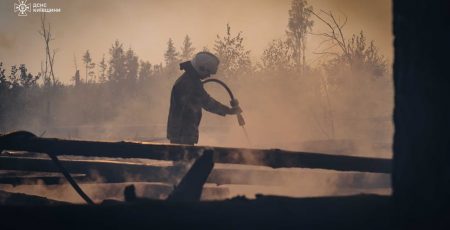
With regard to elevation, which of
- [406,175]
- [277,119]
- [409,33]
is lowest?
[277,119]

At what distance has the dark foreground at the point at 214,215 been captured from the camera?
173 centimetres

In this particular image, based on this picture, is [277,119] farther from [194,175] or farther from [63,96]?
[63,96]

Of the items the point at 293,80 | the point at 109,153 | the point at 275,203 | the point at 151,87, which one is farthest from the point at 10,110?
the point at 151,87

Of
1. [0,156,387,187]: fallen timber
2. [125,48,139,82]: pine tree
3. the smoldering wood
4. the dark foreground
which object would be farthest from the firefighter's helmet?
[125,48,139,82]: pine tree

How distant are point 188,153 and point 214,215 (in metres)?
2.11

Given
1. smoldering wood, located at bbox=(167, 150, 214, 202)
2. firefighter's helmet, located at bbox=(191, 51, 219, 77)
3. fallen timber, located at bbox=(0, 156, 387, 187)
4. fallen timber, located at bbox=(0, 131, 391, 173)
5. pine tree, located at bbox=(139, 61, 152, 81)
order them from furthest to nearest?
pine tree, located at bbox=(139, 61, 152, 81)
firefighter's helmet, located at bbox=(191, 51, 219, 77)
fallen timber, located at bbox=(0, 156, 387, 187)
fallen timber, located at bbox=(0, 131, 391, 173)
smoldering wood, located at bbox=(167, 150, 214, 202)

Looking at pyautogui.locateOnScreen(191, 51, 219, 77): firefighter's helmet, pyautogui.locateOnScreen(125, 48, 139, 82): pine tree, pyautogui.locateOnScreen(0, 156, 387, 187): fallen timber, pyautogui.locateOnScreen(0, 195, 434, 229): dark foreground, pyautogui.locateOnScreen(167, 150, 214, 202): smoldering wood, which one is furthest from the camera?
pyautogui.locateOnScreen(125, 48, 139, 82): pine tree

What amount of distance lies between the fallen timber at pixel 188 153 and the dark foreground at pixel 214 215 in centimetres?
185

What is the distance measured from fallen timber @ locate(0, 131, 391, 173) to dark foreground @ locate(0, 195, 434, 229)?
6.06ft

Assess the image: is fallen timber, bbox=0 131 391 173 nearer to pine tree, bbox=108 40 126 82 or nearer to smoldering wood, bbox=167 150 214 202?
smoldering wood, bbox=167 150 214 202

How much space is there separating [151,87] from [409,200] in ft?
212

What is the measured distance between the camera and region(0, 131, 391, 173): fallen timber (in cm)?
364

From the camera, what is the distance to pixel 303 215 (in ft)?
5.78

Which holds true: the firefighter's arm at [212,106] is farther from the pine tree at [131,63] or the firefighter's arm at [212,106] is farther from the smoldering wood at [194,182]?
the pine tree at [131,63]
